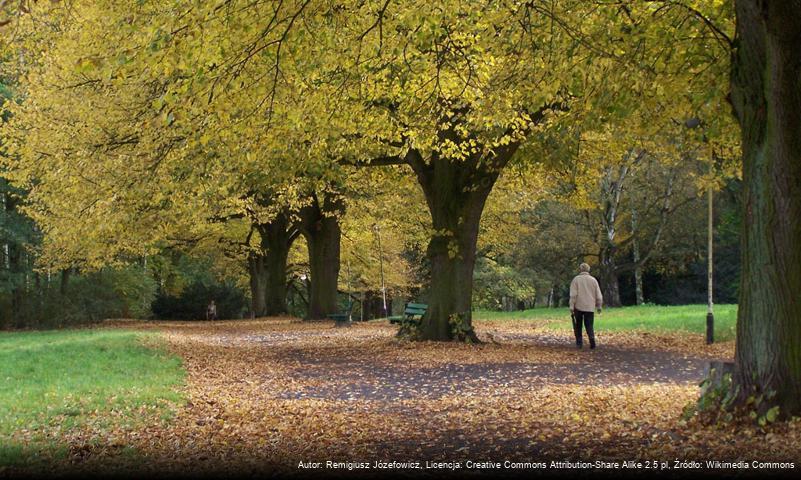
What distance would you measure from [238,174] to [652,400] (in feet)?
33.5

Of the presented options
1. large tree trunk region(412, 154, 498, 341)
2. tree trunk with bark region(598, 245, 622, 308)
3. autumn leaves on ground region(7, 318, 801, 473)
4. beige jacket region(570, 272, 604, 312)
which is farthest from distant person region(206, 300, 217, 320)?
beige jacket region(570, 272, 604, 312)

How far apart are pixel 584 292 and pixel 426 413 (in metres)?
7.83

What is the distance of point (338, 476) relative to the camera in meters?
6.13

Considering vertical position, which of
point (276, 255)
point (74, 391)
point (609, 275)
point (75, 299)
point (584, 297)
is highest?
point (276, 255)

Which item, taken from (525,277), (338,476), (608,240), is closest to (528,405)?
(338,476)

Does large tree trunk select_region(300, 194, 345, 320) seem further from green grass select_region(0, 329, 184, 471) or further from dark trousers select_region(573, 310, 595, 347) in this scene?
dark trousers select_region(573, 310, 595, 347)

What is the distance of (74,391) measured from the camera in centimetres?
1037

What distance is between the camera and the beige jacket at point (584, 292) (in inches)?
651

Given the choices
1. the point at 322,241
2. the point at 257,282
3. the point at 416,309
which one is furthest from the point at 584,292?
the point at 257,282

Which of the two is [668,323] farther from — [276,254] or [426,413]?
[276,254]

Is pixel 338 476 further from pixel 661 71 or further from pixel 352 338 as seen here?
pixel 352 338

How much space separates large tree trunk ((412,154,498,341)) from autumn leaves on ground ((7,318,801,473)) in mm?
905

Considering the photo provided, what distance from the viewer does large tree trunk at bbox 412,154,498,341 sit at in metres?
18.1

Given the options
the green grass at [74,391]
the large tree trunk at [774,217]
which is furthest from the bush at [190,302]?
the large tree trunk at [774,217]
